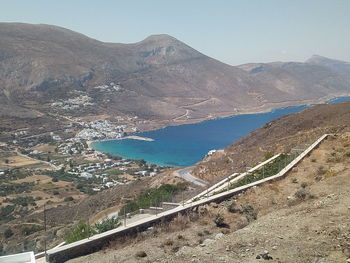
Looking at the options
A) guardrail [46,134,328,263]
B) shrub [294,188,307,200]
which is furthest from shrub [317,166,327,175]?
guardrail [46,134,328,263]

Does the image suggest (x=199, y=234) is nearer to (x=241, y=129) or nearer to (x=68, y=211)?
(x=68, y=211)

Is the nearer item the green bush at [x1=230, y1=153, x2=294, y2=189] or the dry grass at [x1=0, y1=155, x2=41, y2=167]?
the green bush at [x1=230, y1=153, x2=294, y2=189]

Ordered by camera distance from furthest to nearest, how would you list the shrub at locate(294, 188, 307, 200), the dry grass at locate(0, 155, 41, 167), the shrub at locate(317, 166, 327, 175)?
1. the dry grass at locate(0, 155, 41, 167)
2. the shrub at locate(317, 166, 327, 175)
3. the shrub at locate(294, 188, 307, 200)

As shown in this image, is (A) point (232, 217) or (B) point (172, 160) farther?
(B) point (172, 160)

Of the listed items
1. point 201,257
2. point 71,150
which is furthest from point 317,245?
point 71,150

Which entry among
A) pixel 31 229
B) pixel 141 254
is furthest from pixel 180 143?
pixel 141 254

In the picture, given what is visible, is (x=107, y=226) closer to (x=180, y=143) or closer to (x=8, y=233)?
(x=8, y=233)

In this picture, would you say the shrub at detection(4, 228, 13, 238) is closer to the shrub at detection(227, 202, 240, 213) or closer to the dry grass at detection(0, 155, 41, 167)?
the shrub at detection(227, 202, 240, 213)

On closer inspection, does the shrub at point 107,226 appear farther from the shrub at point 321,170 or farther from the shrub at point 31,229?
the shrub at point 31,229

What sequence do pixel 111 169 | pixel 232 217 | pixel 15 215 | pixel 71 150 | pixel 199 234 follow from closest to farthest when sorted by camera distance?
pixel 199 234 → pixel 232 217 → pixel 15 215 → pixel 111 169 → pixel 71 150
